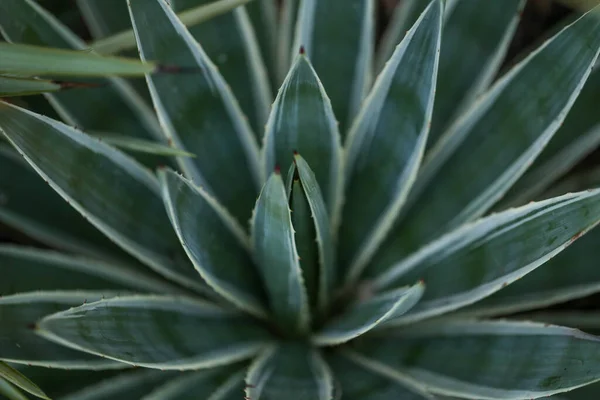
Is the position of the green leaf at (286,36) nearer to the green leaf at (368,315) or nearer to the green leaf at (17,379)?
the green leaf at (368,315)

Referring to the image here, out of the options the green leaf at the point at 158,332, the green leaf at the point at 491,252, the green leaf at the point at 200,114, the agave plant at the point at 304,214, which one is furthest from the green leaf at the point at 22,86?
the green leaf at the point at 491,252

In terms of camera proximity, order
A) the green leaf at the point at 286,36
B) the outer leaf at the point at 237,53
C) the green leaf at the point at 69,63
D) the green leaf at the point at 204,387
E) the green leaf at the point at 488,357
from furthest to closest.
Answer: the green leaf at the point at 286,36 → the outer leaf at the point at 237,53 → the green leaf at the point at 204,387 → the green leaf at the point at 488,357 → the green leaf at the point at 69,63

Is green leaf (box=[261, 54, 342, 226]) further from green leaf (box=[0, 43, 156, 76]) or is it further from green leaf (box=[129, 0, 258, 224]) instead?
green leaf (box=[0, 43, 156, 76])

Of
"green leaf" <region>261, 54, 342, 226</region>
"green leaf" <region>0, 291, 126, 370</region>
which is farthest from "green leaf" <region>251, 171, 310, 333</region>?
"green leaf" <region>0, 291, 126, 370</region>

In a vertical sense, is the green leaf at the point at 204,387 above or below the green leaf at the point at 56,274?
below

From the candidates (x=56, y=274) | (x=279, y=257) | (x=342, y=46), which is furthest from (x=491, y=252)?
(x=56, y=274)

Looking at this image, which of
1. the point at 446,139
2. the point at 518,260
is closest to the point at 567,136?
the point at 446,139
